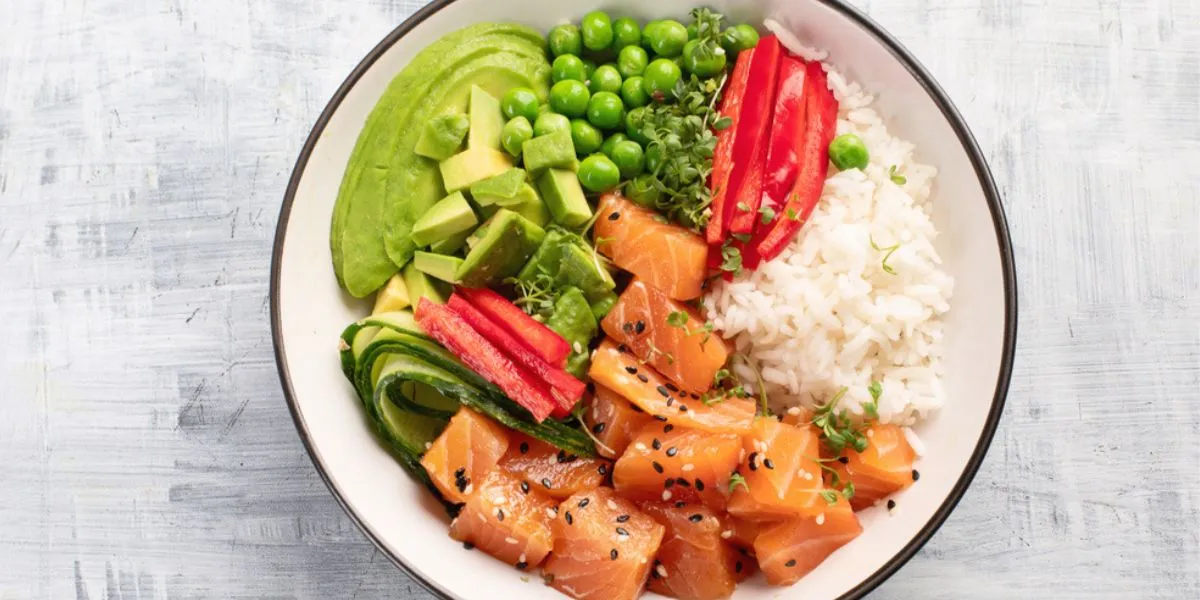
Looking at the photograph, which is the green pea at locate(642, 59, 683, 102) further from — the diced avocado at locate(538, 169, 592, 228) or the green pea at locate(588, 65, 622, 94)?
the diced avocado at locate(538, 169, 592, 228)

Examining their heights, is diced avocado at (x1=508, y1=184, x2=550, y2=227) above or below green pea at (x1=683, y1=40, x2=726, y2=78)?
below

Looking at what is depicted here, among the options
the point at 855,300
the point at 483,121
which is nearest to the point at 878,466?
the point at 855,300

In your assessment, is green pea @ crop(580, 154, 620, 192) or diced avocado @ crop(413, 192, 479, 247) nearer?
diced avocado @ crop(413, 192, 479, 247)

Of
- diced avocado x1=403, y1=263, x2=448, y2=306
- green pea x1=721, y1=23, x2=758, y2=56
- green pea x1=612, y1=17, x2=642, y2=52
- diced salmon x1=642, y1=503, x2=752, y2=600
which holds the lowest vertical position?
diced salmon x1=642, y1=503, x2=752, y2=600

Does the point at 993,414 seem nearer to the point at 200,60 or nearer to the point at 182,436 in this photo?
the point at 182,436

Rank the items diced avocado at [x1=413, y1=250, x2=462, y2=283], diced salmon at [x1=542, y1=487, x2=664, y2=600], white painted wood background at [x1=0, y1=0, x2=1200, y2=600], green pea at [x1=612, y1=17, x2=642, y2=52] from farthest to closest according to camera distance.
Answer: white painted wood background at [x1=0, y1=0, x2=1200, y2=600] → green pea at [x1=612, y1=17, x2=642, y2=52] → diced avocado at [x1=413, y1=250, x2=462, y2=283] → diced salmon at [x1=542, y1=487, x2=664, y2=600]

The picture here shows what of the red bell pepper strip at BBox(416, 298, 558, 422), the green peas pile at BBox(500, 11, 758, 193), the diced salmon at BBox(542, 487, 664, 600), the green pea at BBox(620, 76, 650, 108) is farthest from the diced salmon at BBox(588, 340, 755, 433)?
the green pea at BBox(620, 76, 650, 108)

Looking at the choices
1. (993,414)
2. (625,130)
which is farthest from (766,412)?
(625,130)
